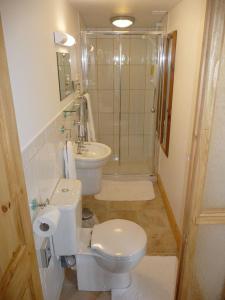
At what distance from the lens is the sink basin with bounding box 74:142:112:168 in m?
2.18

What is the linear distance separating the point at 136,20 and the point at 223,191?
9.20 feet

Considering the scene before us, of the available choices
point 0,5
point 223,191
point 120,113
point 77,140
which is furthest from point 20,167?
point 120,113

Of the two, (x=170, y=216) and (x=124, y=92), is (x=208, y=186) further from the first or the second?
(x=124, y=92)

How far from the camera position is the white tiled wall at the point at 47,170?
124 centimetres

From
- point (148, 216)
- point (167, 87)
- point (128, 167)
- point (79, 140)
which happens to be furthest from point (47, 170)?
point (128, 167)

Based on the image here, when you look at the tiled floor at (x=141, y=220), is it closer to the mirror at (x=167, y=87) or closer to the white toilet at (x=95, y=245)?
the white toilet at (x=95, y=245)

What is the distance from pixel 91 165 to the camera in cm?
220

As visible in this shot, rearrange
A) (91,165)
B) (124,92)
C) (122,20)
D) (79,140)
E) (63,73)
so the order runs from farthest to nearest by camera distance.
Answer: (124,92) → (122,20) → (79,140) → (91,165) → (63,73)

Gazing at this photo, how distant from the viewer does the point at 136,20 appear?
316 centimetres

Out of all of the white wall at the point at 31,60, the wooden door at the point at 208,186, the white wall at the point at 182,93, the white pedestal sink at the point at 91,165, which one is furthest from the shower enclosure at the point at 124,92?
the wooden door at the point at 208,186

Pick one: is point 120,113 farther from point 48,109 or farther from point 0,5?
point 0,5

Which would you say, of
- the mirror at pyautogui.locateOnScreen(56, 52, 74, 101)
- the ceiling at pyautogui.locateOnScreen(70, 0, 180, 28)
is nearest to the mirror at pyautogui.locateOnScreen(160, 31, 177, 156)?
the ceiling at pyautogui.locateOnScreen(70, 0, 180, 28)

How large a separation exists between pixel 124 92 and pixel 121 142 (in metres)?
0.85

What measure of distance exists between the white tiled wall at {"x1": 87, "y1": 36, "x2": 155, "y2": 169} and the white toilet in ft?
6.91
